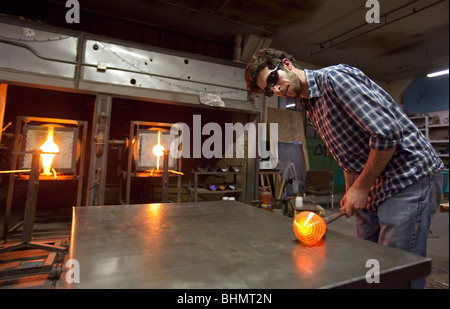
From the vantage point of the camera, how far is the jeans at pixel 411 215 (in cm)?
108

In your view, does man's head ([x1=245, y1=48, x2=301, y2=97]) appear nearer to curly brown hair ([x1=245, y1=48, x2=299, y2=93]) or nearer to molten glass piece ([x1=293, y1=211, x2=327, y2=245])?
curly brown hair ([x1=245, y1=48, x2=299, y2=93])

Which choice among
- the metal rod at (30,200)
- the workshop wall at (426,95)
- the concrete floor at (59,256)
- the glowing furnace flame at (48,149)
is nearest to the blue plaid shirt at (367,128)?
the concrete floor at (59,256)

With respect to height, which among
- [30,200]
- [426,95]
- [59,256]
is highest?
[426,95]

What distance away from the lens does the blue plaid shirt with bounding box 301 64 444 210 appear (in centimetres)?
101

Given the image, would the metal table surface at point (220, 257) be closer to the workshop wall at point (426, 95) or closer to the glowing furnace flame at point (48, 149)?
the glowing furnace flame at point (48, 149)

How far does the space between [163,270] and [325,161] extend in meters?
7.40

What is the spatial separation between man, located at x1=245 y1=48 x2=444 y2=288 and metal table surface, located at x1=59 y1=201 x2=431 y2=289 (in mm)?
303

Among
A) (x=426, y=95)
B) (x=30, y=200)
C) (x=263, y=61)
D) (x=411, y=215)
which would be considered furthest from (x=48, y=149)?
(x=426, y=95)

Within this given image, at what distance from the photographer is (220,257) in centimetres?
74

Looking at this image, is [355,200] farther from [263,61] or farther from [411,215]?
[263,61]

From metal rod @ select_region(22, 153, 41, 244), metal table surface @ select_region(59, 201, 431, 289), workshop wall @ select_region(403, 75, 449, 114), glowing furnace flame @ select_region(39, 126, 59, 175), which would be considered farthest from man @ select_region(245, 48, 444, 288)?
workshop wall @ select_region(403, 75, 449, 114)

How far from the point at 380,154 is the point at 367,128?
0.39 feet

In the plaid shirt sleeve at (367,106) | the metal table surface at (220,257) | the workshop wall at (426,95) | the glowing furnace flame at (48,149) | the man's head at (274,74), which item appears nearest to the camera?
the metal table surface at (220,257)
